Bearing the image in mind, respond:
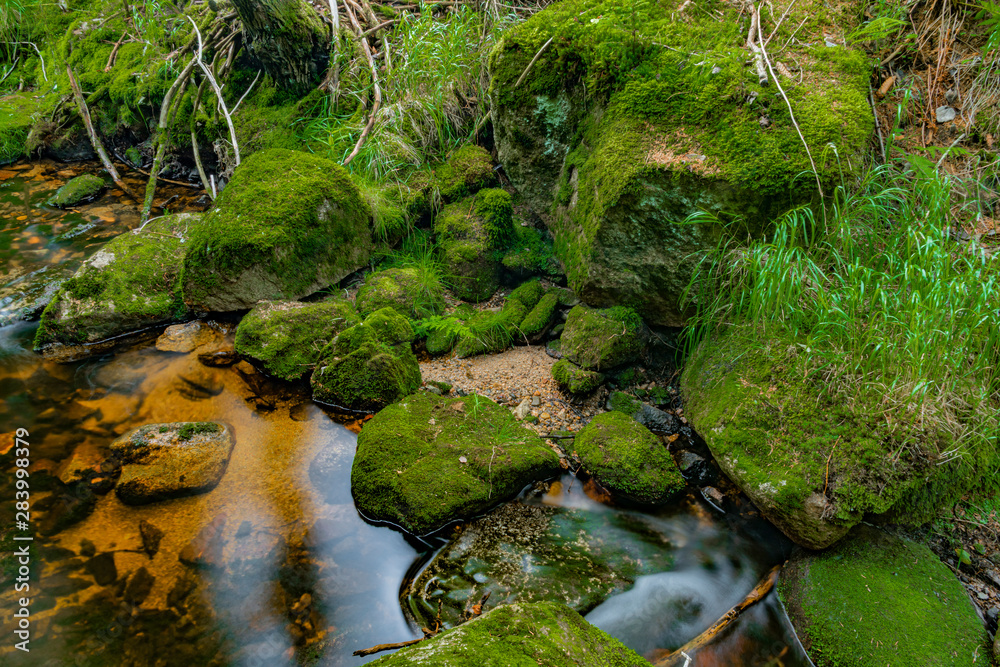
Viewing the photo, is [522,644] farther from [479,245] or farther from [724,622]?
[479,245]

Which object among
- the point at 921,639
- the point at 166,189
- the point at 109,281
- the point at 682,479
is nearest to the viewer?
the point at 921,639

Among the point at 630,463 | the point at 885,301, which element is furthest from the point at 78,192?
the point at 885,301

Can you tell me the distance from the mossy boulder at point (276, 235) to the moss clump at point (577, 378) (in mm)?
2132

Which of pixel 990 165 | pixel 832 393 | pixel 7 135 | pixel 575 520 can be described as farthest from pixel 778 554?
pixel 7 135

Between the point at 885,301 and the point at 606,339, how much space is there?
149 cm

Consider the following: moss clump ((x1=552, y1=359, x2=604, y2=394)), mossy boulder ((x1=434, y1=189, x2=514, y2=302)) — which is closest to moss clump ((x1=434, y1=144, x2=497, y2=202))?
mossy boulder ((x1=434, y1=189, x2=514, y2=302))

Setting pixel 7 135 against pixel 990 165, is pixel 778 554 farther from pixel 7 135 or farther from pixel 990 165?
pixel 7 135

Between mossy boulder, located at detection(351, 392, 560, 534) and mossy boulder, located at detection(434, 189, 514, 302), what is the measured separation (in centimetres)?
137

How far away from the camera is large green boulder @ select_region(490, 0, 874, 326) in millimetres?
2869

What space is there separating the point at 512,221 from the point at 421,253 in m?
0.84

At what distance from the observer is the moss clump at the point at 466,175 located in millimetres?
4516

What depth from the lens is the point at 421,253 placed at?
4430mm

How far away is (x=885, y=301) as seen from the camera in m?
2.54

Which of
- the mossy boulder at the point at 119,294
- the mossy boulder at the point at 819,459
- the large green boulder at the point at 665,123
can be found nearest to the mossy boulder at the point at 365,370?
the large green boulder at the point at 665,123
